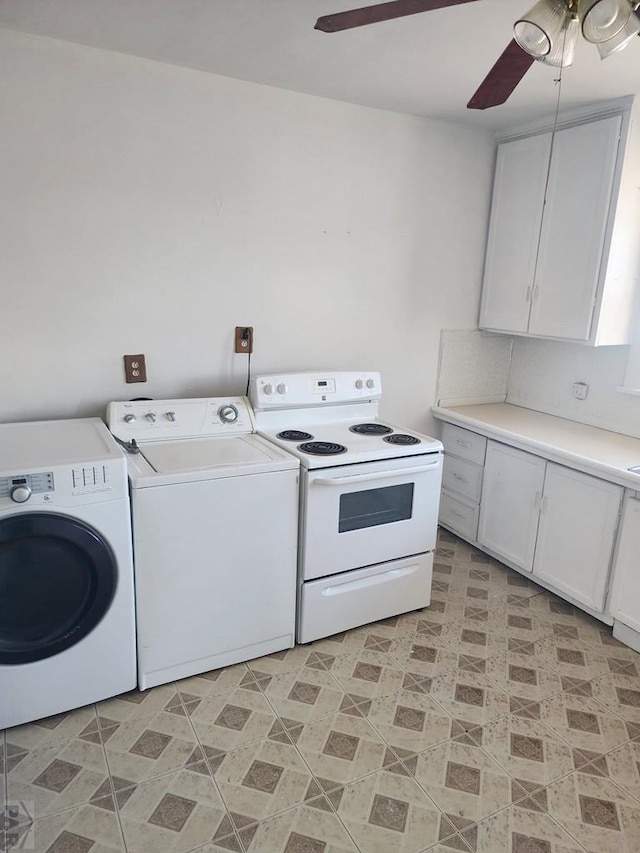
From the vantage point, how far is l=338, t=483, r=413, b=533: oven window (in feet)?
8.07

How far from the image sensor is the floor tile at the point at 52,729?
193 centimetres

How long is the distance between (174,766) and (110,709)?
1.25 feet

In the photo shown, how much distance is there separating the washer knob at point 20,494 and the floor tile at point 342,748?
47.3 inches

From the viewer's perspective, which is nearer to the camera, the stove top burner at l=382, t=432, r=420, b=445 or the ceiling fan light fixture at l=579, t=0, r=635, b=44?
the ceiling fan light fixture at l=579, t=0, r=635, b=44

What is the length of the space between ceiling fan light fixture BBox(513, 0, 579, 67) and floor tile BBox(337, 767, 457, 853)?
6.82 ft

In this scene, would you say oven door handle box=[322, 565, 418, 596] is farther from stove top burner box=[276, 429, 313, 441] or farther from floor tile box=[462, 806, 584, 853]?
floor tile box=[462, 806, 584, 853]

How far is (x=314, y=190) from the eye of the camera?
288 cm

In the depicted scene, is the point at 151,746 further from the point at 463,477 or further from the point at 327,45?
the point at 327,45

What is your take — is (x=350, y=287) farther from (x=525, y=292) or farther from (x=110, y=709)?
(x=110, y=709)

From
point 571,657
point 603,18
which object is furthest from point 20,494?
point 571,657

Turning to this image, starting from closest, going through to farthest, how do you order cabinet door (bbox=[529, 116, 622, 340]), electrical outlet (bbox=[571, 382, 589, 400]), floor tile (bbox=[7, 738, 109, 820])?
floor tile (bbox=[7, 738, 109, 820]) < cabinet door (bbox=[529, 116, 622, 340]) < electrical outlet (bbox=[571, 382, 589, 400])

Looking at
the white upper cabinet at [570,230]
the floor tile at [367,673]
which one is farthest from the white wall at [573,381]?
the floor tile at [367,673]

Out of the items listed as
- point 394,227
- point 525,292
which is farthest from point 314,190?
point 525,292

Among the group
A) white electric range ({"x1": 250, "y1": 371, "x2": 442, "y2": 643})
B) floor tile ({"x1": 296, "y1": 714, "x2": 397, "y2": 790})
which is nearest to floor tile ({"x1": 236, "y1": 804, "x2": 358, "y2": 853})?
floor tile ({"x1": 296, "y1": 714, "x2": 397, "y2": 790})
